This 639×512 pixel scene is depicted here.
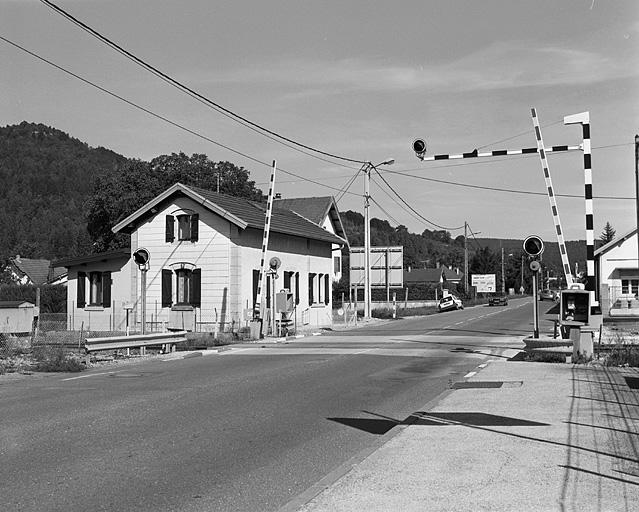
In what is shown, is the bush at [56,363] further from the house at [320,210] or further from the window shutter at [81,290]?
the house at [320,210]

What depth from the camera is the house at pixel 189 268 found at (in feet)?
115

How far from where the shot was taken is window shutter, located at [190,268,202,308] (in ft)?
117

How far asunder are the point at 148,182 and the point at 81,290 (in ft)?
81.1

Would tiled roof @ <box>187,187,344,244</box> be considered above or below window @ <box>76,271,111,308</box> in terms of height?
above

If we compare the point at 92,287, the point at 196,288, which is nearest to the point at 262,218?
the point at 196,288

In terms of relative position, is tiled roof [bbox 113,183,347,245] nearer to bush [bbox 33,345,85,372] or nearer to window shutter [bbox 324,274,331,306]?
window shutter [bbox 324,274,331,306]

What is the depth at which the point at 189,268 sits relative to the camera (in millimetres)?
36156

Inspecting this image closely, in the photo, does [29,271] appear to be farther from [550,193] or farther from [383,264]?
[550,193]

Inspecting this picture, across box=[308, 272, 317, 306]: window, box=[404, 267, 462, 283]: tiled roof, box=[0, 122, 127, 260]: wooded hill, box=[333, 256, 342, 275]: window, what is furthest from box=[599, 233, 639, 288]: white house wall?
box=[0, 122, 127, 260]: wooded hill

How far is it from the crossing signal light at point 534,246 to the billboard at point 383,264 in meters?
34.8

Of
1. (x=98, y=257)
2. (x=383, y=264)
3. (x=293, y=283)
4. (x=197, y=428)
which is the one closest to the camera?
(x=197, y=428)

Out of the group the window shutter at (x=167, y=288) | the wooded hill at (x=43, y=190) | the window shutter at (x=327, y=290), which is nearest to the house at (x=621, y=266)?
the window shutter at (x=327, y=290)

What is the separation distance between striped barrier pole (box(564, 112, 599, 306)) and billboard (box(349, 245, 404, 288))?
37.6 metres

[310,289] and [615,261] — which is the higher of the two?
[615,261]
